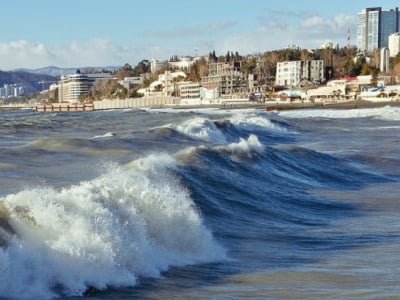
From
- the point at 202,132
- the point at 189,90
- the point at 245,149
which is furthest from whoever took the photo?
the point at 189,90

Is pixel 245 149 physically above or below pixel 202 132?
above

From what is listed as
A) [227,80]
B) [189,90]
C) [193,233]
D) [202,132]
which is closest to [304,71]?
[227,80]

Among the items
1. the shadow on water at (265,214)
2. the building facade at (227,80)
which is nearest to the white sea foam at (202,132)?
the shadow on water at (265,214)

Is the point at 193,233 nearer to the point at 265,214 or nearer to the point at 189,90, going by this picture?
the point at 265,214

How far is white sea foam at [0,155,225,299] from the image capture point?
8.27 metres

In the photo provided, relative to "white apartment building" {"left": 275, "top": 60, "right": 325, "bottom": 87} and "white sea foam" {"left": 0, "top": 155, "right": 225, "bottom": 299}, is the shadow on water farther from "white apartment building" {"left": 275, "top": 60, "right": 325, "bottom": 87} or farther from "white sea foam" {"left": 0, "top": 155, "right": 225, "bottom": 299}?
"white apartment building" {"left": 275, "top": 60, "right": 325, "bottom": 87}

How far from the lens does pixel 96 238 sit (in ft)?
30.2

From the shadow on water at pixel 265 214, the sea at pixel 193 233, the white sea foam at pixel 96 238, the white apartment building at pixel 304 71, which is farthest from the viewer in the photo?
the white apartment building at pixel 304 71

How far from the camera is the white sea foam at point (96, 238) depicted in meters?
8.27

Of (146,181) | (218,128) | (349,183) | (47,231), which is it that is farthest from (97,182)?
(218,128)

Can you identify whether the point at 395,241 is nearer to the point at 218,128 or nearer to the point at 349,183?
the point at 349,183

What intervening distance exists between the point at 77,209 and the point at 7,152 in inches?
711

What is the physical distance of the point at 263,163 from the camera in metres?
24.2

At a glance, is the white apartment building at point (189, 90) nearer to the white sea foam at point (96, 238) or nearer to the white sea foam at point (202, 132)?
the white sea foam at point (202, 132)
